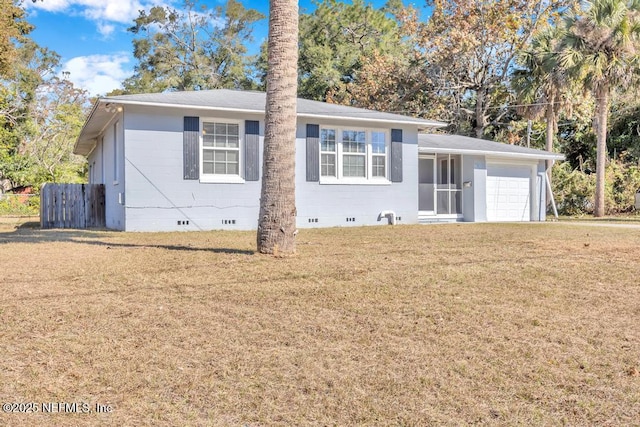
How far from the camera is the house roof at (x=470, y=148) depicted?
681 inches

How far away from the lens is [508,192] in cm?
1930

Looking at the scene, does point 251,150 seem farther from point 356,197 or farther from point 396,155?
point 396,155

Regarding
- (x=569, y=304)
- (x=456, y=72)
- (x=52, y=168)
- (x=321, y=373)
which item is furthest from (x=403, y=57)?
(x=321, y=373)

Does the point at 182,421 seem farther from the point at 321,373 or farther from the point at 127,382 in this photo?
the point at 321,373

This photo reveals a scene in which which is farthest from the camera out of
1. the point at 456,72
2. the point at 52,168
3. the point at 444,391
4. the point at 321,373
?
the point at 52,168

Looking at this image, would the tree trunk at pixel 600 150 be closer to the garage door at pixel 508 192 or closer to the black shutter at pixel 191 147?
the garage door at pixel 508 192

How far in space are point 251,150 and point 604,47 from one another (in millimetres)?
14846

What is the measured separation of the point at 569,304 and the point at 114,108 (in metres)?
11.6

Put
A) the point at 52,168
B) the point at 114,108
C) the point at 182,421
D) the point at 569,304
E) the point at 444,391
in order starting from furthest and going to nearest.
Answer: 1. the point at 52,168
2. the point at 114,108
3. the point at 569,304
4. the point at 444,391
5. the point at 182,421

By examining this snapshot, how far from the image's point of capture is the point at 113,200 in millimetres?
15141

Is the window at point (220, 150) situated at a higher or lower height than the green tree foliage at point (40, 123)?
lower

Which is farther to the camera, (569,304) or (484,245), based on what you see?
(484,245)

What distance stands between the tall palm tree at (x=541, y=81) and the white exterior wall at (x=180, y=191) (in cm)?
1088

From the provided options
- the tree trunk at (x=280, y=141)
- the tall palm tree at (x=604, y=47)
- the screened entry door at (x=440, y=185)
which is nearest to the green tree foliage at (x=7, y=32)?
the tree trunk at (x=280, y=141)
